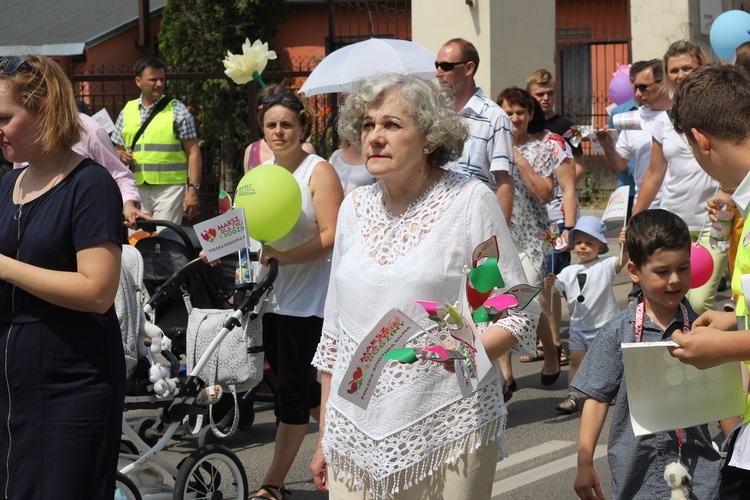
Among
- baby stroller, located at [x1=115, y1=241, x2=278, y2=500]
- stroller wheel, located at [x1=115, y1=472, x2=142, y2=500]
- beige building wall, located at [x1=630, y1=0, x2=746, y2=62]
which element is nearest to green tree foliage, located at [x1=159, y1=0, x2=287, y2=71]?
beige building wall, located at [x1=630, y1=0, x2=746, y2=62]

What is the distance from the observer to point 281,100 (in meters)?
6.09

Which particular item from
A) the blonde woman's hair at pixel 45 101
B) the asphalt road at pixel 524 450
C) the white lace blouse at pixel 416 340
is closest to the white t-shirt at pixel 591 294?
the asphalt road at pixel 524 450

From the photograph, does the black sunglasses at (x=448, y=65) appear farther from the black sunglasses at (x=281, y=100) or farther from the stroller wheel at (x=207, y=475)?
the stroller wheel at (x=207, y=475)

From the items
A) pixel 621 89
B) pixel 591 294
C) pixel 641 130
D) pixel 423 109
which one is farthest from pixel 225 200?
pixel 621 89

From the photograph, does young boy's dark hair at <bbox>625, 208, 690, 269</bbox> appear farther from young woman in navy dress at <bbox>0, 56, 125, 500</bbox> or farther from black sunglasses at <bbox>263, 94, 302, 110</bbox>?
black sunglasses at <bbox>263, 94, 302, 110</bbox>

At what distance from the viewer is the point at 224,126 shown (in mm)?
16500

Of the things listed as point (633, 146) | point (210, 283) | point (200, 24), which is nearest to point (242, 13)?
point (200, 24)

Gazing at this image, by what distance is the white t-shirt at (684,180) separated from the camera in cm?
697

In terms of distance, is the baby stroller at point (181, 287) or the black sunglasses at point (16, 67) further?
the baby stroller at point (181, 287)

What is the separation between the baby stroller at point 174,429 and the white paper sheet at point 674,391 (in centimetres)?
266

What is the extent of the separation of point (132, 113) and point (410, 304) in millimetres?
7405

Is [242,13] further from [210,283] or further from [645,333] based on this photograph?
[645,333]

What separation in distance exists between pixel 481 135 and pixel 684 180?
52.0 inches

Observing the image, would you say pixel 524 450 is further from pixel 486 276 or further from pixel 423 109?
pixel 486 276
